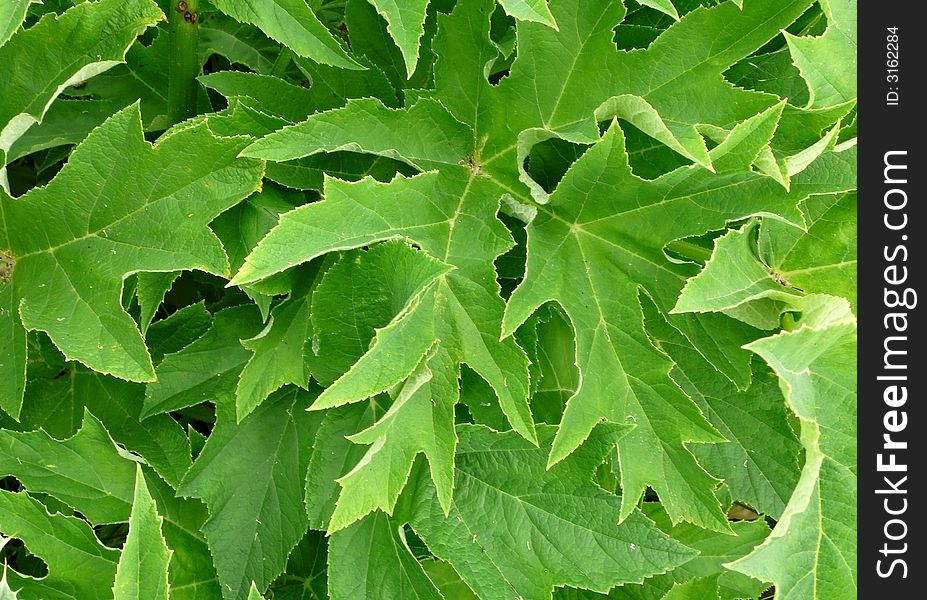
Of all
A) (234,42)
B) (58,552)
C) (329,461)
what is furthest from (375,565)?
(234,42)

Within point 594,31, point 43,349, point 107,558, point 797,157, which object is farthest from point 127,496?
point 797,157

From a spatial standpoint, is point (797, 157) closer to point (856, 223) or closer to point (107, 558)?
point (856, 223)

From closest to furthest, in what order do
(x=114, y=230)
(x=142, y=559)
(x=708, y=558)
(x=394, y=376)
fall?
(x=142, y=559) → (x=394, y=376) → (x=114, y=230) → (x=708, y=558)

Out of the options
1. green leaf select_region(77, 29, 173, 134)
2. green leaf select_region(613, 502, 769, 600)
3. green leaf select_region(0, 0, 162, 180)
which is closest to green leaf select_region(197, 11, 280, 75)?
green leaf select_region(77, 29, 173, 134)

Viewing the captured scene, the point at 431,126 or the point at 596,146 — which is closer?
the point at 596,146

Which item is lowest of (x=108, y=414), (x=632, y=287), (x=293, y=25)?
(x=108, y=414)

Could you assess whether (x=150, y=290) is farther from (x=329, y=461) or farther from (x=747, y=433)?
(x=747, y=433)
